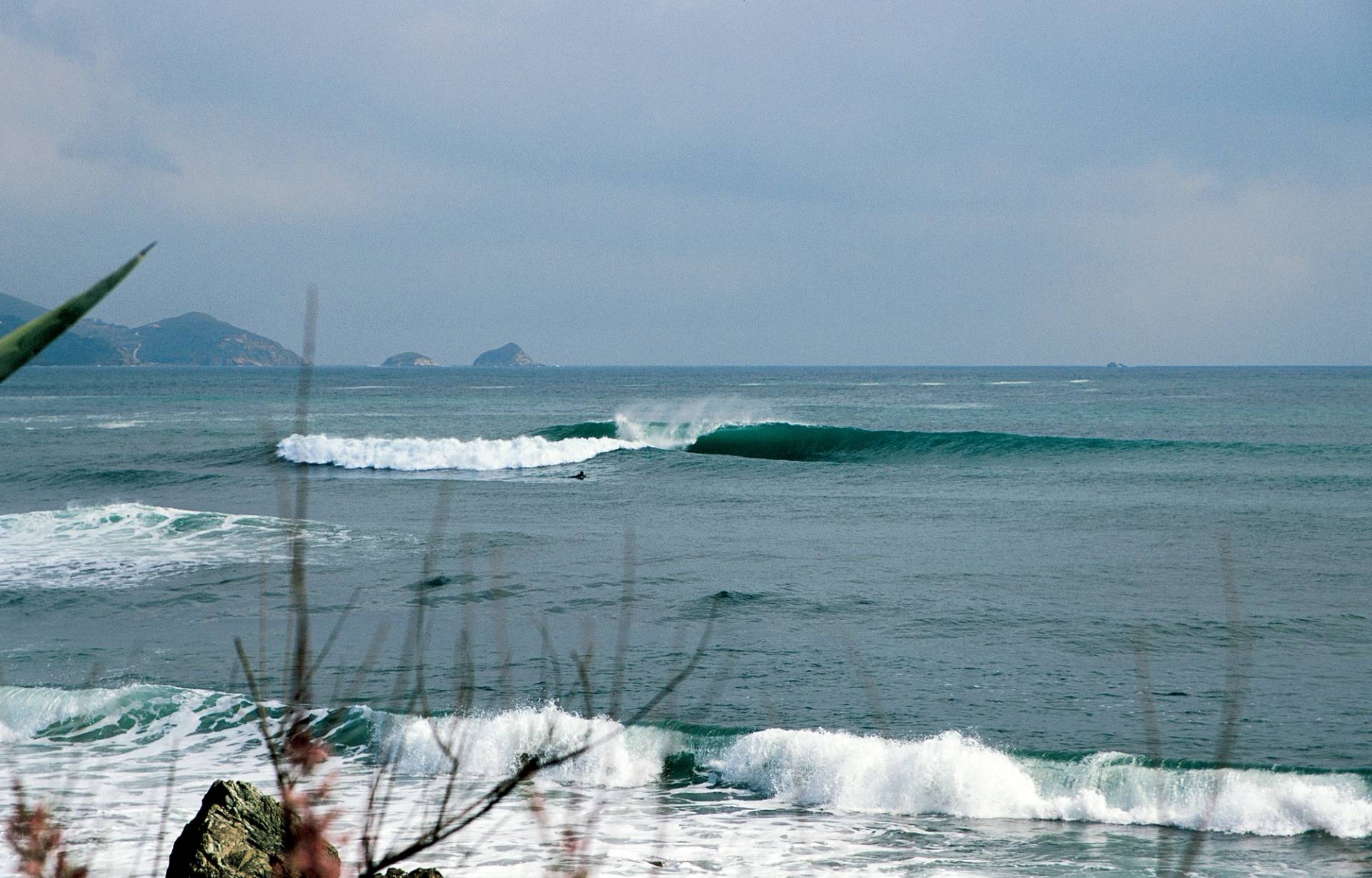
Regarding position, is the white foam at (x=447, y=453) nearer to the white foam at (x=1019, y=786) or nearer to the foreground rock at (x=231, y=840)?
the white foam at (x=1019, y=786)

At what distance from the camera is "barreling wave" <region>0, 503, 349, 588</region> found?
477 inches

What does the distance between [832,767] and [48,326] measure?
6036 millimetres

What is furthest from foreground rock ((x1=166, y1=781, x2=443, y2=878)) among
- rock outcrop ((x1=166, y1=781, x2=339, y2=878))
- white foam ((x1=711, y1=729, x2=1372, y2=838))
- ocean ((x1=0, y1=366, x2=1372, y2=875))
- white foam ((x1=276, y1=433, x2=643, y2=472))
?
white foam ((x1=276, y1=433, x2=643, y2=472))

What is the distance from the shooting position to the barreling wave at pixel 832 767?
19.5ft

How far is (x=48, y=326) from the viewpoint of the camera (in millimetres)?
893

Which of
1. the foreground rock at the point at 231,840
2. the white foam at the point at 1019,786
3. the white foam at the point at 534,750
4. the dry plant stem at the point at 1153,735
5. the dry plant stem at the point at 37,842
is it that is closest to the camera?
the dry plant stem at the point at 1153,735

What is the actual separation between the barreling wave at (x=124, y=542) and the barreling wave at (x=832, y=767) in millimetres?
3952

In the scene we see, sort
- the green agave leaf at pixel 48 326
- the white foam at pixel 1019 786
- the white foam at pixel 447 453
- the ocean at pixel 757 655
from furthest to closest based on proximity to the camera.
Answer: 1. the white foam at pixel 447 453
2. the white foam at pixel 1019 786
3. the ocean at pixel 757 655
4. the green agave leaf at pixel 48 326

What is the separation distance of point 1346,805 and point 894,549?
25.1 feet

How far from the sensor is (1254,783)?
6.03 metres

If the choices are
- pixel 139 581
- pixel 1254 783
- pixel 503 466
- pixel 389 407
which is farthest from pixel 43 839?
pixel 389 407

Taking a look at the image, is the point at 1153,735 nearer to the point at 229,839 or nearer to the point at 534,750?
the point at 229,839

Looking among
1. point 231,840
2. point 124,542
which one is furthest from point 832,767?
point 124,542

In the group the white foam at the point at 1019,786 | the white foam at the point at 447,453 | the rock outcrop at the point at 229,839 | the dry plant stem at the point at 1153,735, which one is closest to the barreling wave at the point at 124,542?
the white foam at the point at 1019,786
